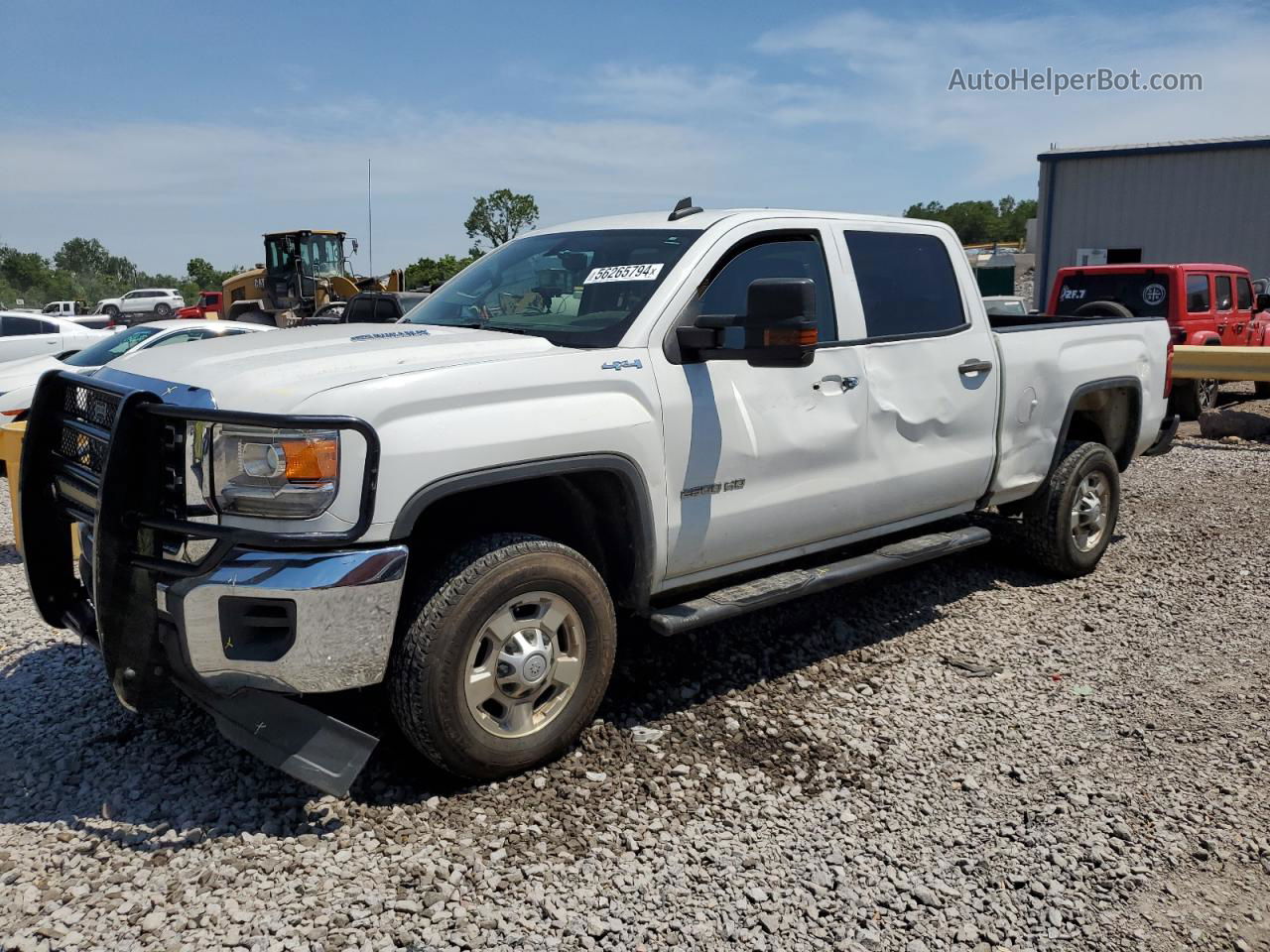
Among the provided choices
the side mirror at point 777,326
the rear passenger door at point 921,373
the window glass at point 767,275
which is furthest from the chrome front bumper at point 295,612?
the rear passenger door at point 921,373

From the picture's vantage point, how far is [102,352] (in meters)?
9.38

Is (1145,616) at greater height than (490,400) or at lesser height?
lesser

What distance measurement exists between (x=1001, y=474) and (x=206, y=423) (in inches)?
153

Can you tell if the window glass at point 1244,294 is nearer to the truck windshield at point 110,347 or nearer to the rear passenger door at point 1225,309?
the rear passenger door at point 1225,309

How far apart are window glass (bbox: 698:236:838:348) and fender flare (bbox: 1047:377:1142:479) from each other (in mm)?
1996

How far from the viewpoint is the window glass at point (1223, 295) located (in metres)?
13.9

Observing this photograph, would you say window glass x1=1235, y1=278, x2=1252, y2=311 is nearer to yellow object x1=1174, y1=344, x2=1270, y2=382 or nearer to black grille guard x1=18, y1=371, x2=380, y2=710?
yellow object x1=1174, y1=344, x2=1270, y2=382

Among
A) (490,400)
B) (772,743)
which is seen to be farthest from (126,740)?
(772,743)

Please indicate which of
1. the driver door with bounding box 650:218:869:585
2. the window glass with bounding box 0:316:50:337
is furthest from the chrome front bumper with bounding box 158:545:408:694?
the window glass with bounding box 0:316:50:337

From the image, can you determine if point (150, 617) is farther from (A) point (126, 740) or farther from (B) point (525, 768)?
(B) point (525, 768)

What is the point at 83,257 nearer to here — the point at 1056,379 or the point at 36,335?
the point at 36,335

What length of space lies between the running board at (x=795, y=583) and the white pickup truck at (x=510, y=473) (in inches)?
0.7

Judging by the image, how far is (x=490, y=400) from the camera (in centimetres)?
336

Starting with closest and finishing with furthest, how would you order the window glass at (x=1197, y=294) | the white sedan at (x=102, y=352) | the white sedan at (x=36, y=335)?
the white sedan at (x=102, y=352) → the window glass at (x=1197, y=294) → the white sedan at (x=36, y=335)
